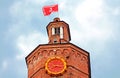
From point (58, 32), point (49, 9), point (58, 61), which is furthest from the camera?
point (49, 9)

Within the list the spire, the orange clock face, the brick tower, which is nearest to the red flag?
the spire

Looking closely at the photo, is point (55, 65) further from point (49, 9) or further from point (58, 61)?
point (49, 9)

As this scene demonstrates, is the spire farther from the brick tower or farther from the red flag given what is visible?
the red flag

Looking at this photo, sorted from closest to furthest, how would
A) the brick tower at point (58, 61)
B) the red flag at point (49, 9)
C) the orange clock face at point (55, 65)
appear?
the orange clock face at point (55, 65) → the brick tower at point (58, 61) → the red flag at point (49, 9)

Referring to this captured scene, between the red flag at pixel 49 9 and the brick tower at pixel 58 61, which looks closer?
the brick tower at pixel 58 61

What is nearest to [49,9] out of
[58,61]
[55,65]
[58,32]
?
[58,32]

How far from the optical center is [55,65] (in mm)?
57156

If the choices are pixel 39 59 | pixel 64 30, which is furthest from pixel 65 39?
pixel 39 59

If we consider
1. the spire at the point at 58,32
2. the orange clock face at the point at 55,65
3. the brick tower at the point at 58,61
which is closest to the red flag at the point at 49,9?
the spire at the point at 58,32

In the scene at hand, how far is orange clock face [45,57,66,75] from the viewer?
185ft

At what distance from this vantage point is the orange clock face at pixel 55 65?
56.5 meters

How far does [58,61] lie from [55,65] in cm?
68

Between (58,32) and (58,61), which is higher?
(58,32)

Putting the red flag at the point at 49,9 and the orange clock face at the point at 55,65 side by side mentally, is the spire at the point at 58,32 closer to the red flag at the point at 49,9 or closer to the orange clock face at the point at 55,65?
the red flag at the point at 49,9
